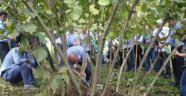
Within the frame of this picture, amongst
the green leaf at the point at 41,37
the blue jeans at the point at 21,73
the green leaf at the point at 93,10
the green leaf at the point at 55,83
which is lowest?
the blue jeans at the point at 21,73

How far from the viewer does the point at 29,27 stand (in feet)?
8.99

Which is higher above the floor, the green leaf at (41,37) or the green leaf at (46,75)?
the green leaf at (41,37)

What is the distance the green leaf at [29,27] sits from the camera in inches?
107

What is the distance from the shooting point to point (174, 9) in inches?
121

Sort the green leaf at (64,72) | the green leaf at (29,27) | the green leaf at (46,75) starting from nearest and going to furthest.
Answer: the green leaf at (29,27) → the green leaf at (64,72) → the green leaf at (46,75)

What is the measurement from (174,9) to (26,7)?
116cm

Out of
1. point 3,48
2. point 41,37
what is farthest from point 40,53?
point 3,48

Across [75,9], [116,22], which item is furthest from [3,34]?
[116,22]

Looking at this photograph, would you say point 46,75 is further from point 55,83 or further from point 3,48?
point 3,48

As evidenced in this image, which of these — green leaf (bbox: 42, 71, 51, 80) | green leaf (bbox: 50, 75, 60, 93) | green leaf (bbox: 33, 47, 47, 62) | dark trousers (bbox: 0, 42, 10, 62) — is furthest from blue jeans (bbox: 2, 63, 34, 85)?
green leaf (bbox: 33, 47, 47, 62)

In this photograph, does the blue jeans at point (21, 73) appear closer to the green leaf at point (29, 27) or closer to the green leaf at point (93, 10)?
the green leaf at point (93, 10)

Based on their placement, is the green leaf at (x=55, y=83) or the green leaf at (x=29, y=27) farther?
the green leaf at (x=55, y=83)

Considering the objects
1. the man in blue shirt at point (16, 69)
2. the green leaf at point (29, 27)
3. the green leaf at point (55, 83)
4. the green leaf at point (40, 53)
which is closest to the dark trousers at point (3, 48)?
the man in blue shirt at point (16, 69)

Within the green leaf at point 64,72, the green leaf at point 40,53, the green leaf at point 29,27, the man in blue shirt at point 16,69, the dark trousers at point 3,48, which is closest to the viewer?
the green leaf at point 29,27
